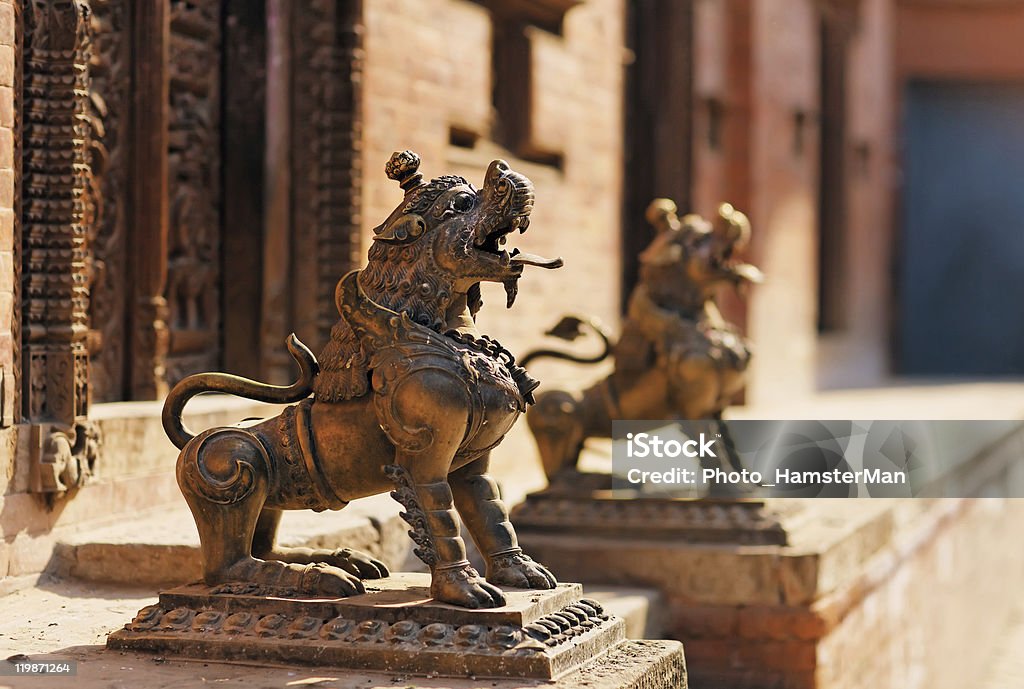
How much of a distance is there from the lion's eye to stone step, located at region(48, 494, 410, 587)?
1.38 m

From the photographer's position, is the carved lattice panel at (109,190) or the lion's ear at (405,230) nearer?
the lion's ear at (405,230)

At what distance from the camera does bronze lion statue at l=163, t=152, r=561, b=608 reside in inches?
129

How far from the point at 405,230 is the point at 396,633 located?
0.89 m

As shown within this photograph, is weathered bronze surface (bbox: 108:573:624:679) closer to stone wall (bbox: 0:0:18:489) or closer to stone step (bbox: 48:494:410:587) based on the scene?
stone step (bbox: 48:494:410:587)

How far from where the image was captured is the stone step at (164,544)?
435cm

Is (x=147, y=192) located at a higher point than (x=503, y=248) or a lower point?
higher

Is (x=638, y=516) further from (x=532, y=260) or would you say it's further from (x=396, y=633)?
(x=396, y=633)

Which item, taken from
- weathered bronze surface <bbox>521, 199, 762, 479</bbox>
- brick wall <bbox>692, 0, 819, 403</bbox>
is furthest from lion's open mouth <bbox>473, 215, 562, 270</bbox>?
brick wall <bbox>692, 0, 819, 403</bbox>

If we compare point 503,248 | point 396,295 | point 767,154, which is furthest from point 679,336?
point 767,154

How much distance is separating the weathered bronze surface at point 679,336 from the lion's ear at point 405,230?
7.29 ft

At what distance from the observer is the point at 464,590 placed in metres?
3.21

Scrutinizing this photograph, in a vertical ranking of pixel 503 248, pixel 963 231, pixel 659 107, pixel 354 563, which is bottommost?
pixel 354 563

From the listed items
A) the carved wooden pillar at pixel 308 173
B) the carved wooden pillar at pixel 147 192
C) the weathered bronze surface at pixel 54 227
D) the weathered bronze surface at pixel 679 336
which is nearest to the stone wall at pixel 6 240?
the weathered bronze surface at pixel 54 227

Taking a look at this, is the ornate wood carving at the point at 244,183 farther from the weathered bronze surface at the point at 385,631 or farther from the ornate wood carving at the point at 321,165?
the weathered bronze surface at the point at 385,631
